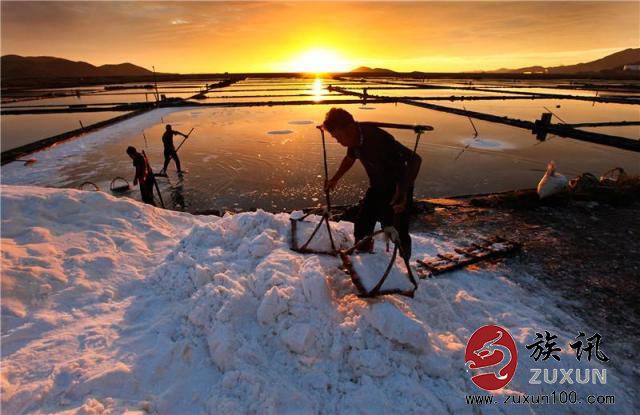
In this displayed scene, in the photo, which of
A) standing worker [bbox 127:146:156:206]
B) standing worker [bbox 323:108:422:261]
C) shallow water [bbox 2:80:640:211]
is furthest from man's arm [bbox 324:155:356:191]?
standing worker [bbox 127:146:156:206]

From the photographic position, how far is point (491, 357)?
2.95m

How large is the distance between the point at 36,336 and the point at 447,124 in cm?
1809

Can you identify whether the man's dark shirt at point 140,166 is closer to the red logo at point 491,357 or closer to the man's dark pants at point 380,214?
the man's dark pants at point 380,214

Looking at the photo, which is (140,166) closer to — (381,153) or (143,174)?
(143,174)

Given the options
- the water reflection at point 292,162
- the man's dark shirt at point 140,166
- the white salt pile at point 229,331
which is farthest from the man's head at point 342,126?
the man's dark shirt at point 140,166

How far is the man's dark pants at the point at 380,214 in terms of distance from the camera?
341cm

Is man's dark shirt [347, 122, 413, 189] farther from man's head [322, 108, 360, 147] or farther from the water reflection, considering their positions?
the water reflection

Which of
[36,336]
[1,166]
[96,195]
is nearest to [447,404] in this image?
[36,336]

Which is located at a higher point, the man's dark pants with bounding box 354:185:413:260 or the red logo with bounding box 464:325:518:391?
the man's dark pants with bounding box 354:185:413:260

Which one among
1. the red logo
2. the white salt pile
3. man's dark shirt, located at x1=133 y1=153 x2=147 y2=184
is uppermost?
man's dark shirt, located at x1=133 y1=153 x2=147 y2=184

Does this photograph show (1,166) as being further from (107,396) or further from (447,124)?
(447,124)

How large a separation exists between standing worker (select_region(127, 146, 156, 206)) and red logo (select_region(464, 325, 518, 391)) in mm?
7015

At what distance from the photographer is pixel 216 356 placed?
8.55ft

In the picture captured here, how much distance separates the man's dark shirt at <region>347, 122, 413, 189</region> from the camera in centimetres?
312
